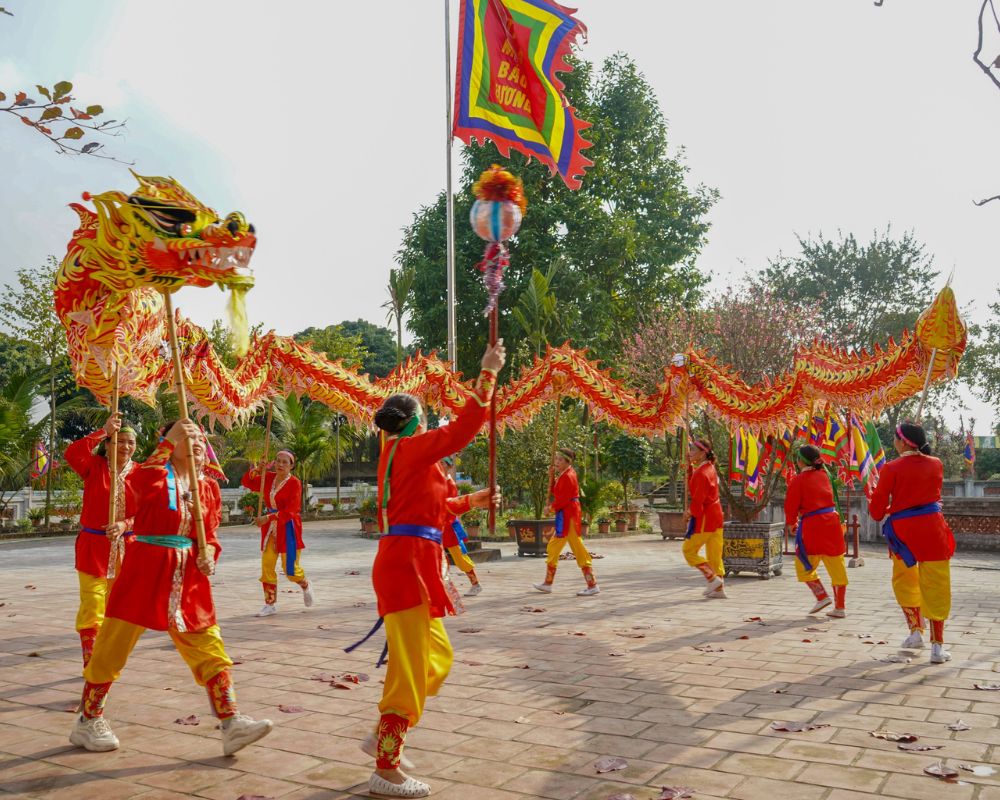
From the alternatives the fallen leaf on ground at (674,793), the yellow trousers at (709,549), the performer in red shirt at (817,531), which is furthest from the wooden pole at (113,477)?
the yellow trousers at (709,549)

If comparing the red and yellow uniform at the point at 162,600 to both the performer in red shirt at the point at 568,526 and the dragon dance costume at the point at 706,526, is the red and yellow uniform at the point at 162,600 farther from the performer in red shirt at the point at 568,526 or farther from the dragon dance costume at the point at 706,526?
the dragon dance costume at the point at 706,526

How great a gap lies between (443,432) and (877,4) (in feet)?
9.05

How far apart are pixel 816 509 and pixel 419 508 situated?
6.21 metres

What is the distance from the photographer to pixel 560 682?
6195 millimetres

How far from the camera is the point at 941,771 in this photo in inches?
163

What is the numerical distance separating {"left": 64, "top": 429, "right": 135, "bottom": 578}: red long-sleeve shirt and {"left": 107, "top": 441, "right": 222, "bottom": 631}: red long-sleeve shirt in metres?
1.42

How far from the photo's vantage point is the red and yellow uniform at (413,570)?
161 inches

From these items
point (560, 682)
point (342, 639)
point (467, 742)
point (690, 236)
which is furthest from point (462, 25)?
point (690, 236)

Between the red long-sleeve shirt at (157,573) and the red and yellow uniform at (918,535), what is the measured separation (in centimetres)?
530

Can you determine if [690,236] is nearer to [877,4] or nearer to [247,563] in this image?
[247,563]

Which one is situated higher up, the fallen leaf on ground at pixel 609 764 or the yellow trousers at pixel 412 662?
the yellow trousers at pixel 412 662

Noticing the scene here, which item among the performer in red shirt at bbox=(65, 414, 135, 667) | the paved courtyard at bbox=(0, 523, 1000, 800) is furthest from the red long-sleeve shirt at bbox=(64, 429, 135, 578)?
the paved courtyard at bbox=(0, 523, 1000, 800)

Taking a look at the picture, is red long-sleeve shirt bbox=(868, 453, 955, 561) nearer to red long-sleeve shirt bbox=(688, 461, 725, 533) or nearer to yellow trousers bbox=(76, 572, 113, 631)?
red long-sleeve shirt bbox=(688, 461, 725, 533)

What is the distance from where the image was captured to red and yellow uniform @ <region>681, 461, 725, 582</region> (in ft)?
34.3
